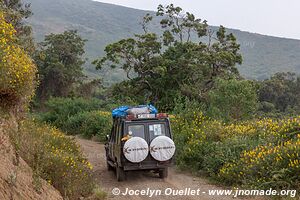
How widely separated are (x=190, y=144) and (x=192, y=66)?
59.8 feet

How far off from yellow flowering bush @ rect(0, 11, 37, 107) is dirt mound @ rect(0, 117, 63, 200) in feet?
3.63

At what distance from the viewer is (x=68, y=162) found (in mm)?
9156

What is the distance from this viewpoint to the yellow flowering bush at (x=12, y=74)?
8656 millimetres

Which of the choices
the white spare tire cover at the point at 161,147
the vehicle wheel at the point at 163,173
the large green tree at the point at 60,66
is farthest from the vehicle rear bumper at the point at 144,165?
the large green tree at the point at 60,66

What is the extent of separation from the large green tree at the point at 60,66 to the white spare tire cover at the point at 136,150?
32997 mm

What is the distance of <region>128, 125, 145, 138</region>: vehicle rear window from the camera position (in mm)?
11711

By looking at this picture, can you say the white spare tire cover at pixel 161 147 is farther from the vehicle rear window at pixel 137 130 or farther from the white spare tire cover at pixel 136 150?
the vehicle rear window at pixel 137 130

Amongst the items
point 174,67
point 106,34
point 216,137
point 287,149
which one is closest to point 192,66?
point 174,67

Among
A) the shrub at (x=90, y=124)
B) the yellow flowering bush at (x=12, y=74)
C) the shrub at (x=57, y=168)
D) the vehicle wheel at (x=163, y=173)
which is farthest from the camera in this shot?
the shrub at (x=90, y=124)

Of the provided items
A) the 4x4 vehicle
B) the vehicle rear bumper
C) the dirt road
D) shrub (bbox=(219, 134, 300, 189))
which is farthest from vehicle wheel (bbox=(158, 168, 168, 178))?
shrub (bbox=(219, 134, 300, 189))

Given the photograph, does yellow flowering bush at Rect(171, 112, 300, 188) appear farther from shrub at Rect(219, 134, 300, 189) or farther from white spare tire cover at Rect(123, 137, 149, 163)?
white spare tire cover at Rect(123, 137, 149, 163)

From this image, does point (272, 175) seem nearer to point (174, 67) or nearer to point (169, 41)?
point (174, 67)

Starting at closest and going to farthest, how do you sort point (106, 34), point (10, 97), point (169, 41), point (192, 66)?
1. point (10, 97)
2. point (192, 66)
3. point (169, 41)
4. point (106, 34)

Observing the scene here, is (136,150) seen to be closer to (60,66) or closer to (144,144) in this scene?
(144,144)
